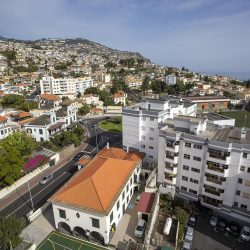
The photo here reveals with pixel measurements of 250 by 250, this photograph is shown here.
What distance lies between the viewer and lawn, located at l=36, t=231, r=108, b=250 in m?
32.8

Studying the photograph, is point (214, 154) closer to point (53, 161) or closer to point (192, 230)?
point (192, 230)

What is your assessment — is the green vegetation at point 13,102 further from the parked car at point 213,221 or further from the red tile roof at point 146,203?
the parked car at point 213,221

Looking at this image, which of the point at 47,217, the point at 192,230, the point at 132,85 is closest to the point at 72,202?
the point at 47,217

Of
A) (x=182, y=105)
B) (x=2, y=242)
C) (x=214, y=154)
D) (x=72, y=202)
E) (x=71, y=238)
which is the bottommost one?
(x=71, y=238)

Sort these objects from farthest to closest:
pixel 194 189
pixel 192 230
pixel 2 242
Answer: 1. pixel 194 189
2. pixel 192 230
3. pixel 2 242

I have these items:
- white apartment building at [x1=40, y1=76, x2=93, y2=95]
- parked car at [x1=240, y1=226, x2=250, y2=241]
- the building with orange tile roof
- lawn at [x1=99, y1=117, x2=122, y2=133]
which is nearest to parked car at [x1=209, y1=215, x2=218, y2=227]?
parked car at [x1=240, y1=226, x2=250, y2=241]

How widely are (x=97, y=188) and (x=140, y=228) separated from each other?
907cm

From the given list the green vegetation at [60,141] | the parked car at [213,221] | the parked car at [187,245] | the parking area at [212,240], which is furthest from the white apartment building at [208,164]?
the green vegetation at [60,141]

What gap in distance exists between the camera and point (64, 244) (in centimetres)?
3341

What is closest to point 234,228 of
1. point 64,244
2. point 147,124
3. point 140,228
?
point 140,228

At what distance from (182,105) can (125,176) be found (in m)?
27.5

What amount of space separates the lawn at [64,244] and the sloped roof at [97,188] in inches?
237

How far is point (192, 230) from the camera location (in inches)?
1389

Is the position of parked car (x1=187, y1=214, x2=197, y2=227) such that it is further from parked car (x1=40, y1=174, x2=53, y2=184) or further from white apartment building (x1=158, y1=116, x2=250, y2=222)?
parked car (x1=40, y1=174, x2=53, y2=184)
